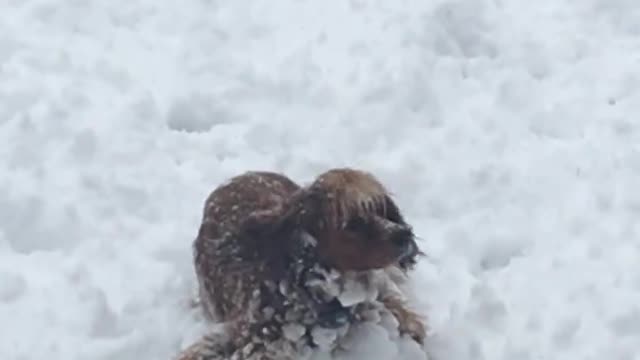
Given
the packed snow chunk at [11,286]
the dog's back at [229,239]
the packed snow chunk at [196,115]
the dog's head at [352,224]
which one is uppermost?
the packed snow chunk at [196,115]

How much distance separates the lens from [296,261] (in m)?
4.89

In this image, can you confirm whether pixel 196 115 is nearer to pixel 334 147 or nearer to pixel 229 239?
pixel 334 147

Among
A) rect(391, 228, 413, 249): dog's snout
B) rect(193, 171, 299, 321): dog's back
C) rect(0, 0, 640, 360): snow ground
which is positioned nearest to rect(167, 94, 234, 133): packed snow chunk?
rect(0, 0, 640, 360): snow ground

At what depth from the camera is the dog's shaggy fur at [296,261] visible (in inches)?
188

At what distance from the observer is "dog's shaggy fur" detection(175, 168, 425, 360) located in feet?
15.6

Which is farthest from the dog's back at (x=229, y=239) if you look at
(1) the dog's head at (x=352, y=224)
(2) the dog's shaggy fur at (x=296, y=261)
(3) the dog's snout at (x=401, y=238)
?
(3) the dog's snout at (x=401, y=238)

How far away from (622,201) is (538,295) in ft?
2.04

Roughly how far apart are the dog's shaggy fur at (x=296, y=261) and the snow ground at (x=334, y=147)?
0.20 metres

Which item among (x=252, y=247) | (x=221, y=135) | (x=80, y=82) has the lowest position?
(x=252, y=247)

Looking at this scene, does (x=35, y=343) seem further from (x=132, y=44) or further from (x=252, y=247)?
(x=132, y=44)

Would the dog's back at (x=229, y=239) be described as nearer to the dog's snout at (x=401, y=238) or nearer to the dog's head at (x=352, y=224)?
the dog's head at (x=352, y=224)

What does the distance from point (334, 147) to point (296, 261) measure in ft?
4.55

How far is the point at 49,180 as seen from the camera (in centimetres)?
598

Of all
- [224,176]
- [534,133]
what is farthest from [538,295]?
[224,176]
